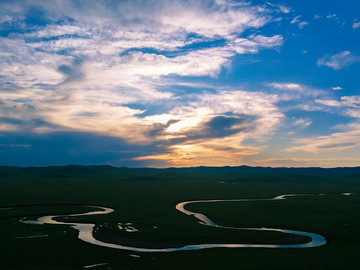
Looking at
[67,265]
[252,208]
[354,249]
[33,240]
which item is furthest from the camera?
[252,208]

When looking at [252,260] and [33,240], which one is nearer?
[252,260]

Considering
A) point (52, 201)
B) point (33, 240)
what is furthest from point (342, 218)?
point (52, 201)

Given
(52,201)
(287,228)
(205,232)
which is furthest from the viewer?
(52,201)

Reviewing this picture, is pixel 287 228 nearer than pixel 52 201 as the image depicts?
Yes

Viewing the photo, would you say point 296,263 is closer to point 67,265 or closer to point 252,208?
point 67,265

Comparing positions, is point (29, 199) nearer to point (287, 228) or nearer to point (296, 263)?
point (287, 228)

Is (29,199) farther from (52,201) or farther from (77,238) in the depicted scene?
(77,238)

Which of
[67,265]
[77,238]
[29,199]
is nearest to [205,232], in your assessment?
[77,238]

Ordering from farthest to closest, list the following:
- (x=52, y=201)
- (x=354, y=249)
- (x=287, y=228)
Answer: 1. (x=52, y=201)
2. (x=287, y=228)
3. (x=354, y=249)

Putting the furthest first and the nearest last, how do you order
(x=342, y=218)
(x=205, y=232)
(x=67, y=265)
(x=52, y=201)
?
(x=52, y=201) → (x=342, y=218) → (x=205, y=232) → (x=67, y=265)
